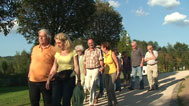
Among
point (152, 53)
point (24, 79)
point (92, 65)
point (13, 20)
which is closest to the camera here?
point (92, 65)

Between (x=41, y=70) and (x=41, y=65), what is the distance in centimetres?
10

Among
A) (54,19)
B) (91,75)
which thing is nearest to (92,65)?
(91,75)

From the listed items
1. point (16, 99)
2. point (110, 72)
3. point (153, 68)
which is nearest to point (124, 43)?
point (153, 68)

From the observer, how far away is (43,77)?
4664 millimetres

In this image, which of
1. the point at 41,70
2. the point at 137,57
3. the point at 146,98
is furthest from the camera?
the point at 137,57

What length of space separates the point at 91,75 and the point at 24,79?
31.9 meters

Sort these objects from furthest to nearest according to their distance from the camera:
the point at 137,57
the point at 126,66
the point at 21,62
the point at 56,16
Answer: the point at 21,62, the point at 56,16, the point at 126,66, the point at 137,57

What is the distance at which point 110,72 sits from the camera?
6.57m

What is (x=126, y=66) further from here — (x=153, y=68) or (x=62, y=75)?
(x=62, y=75)

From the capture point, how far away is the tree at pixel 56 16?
1939cm

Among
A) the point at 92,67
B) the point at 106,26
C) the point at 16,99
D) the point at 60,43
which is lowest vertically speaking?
the point at 16,99

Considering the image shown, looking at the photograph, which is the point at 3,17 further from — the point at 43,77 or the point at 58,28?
the point at 58,28

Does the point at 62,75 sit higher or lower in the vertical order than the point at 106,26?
lower

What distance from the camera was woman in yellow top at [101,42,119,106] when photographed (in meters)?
6.48
